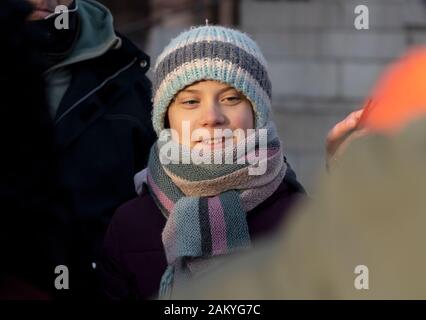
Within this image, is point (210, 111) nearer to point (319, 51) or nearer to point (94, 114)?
point (94, 114)

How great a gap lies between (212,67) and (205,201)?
16.8 inches

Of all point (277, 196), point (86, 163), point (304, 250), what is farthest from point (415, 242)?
point (86, 163)

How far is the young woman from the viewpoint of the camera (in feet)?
8.89

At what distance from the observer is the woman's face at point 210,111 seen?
2.82 metres

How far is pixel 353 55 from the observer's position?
8602mm

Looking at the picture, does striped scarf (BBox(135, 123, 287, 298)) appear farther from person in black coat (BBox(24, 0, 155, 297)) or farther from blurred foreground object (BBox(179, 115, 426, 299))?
blurred foreground object (BBox(179, 115, 426, 299))

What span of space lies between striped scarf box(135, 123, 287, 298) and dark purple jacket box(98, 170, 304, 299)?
0.14ft

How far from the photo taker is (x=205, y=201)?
2.75 meters

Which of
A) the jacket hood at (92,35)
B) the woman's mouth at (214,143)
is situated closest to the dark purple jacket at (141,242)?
the woman's mouth at (214,143)

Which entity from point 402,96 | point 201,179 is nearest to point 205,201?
point 201,179

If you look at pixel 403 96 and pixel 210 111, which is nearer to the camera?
pixel 403 96

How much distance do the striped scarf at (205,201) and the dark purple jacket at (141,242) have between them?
0.14 ft
